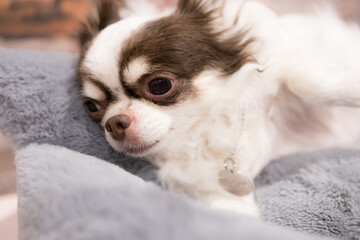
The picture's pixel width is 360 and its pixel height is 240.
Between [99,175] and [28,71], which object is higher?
[28,71]

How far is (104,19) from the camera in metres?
1.25

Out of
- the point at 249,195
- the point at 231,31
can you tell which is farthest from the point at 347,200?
the point at 231,31

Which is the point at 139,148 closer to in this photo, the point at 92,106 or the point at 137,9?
the point at 92,106

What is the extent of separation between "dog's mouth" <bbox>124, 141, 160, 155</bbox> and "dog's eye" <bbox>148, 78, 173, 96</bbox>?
0.47 feet

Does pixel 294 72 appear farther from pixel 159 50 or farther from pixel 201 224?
pixel 201 224

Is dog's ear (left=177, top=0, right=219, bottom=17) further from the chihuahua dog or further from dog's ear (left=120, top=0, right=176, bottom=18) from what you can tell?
dog's ear (left=120, top=0, right=176, bottom=18)

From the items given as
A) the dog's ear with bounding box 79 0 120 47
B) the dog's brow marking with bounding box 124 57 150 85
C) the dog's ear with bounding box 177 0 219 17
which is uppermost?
the dog's ear with bounding box 79 0 120 47

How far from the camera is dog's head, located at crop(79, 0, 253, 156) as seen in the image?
0.93 m

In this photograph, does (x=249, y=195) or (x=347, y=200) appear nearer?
(x=347, y=200)

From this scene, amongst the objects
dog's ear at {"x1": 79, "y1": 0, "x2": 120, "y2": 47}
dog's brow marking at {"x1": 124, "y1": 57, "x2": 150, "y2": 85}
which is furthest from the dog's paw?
dog's ear at {"x1": 79, "y1": 0, "x2": 120, "y2": 47}

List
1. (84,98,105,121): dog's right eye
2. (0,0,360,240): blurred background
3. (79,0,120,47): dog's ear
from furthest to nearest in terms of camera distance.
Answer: (0,0,360,240): blurred background < (79,0,120,47): dog's ear < (84,98,105,121): dog's right eye

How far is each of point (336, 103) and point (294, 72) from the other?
0.48 feet

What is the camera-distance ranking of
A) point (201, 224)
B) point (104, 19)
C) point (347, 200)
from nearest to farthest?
1. point (201, 224)
2. point (347, 200)
3. point (104, 19)

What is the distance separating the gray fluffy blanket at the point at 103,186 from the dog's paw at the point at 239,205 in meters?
0.03
